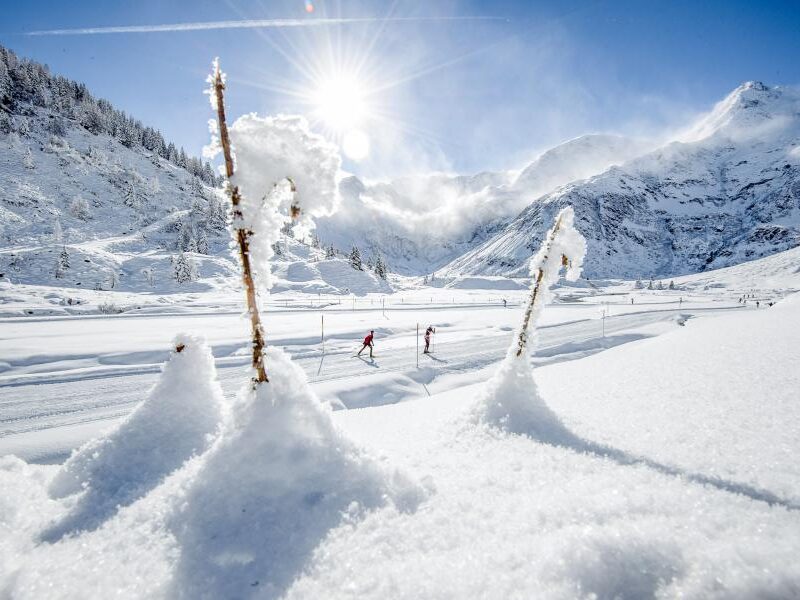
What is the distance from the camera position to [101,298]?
4484cm

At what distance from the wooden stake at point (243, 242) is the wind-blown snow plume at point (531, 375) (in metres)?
3.78

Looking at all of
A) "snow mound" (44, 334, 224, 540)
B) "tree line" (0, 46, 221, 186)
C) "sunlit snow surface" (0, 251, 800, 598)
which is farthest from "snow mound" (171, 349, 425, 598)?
"tree line" (0, 46, 221, 186)

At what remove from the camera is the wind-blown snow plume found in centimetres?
598

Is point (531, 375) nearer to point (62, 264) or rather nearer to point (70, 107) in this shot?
point (62, 264)

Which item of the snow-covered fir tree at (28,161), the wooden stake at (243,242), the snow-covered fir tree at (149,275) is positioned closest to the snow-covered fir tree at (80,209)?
the snow-covered fir tree at (28,161)

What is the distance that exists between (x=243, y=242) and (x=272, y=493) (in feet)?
9.30

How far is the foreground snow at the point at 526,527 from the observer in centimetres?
269

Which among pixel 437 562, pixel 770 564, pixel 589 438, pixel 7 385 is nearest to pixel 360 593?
pixel 437 562

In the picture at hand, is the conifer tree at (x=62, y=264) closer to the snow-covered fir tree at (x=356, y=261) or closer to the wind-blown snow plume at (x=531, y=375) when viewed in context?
the snow-covered fir tree at (x=356, y=261)

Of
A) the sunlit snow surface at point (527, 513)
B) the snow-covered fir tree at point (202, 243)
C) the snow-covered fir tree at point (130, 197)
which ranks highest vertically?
the snow-covered fir tree at point (130, 197)

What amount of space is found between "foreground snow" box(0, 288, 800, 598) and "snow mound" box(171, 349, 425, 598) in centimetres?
5

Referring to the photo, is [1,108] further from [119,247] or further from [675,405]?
[675,405]

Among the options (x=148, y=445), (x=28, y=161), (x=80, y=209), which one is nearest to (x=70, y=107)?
(x=28, y=161)

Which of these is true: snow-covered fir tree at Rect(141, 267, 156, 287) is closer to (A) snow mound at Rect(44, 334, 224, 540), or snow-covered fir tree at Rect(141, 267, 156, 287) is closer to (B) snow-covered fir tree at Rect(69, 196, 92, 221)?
(B) snow-covered fir tree at Rect(69, 196, 92, 221)
